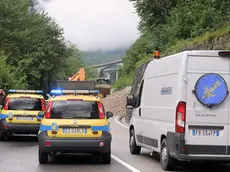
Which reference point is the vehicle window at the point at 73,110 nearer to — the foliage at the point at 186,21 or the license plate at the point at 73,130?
the license plate at the point at 73,130

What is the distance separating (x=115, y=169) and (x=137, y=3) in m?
37.8

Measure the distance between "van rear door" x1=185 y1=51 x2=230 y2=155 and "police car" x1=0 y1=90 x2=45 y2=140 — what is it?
28.5 ft

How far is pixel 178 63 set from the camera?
11.1m

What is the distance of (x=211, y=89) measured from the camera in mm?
10914

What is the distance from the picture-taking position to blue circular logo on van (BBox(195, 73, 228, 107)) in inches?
425

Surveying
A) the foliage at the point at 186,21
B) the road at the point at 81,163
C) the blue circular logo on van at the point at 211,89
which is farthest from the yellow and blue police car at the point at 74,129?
the foliage at the point at 186,21

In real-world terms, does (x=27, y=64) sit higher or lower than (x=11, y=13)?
lower

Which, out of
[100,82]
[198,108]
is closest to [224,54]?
[198,108]

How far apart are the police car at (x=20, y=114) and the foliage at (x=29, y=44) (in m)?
29.0

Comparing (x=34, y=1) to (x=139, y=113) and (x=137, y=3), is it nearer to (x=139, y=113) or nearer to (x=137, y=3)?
(x=137, y=3)

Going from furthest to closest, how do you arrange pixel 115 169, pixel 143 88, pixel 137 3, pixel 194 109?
pixel 137 3 → pixel 143 88 → pixel 115 169 → pixel 194 109

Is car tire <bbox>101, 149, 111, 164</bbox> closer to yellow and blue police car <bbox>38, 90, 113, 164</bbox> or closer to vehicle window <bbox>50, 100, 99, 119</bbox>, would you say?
yellow and blue police car <bbox>38, 90, 113, 164</bbox>

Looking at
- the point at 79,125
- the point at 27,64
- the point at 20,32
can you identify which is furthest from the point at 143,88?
the point at 27,64

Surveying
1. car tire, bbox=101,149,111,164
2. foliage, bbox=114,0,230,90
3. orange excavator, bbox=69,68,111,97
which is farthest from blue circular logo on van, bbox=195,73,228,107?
orange excavator, bbox=69,68,111,97
